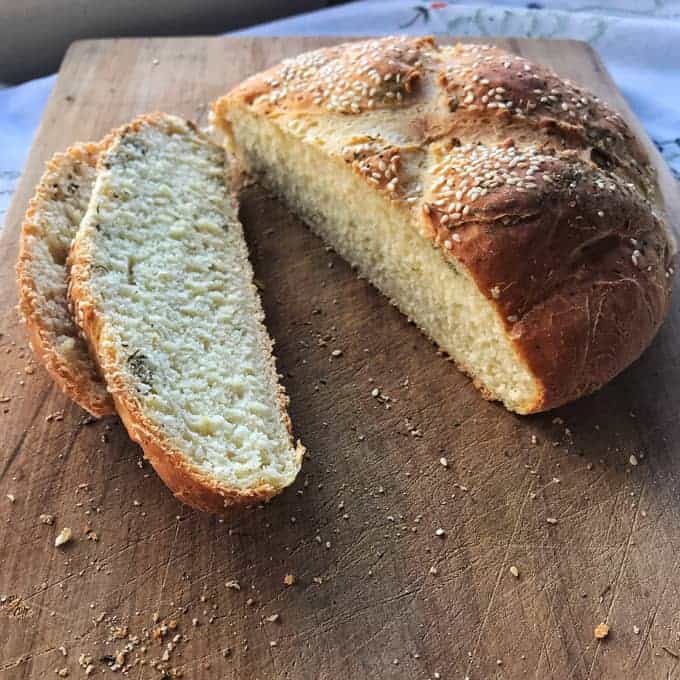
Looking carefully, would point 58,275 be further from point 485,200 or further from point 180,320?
point 485,200

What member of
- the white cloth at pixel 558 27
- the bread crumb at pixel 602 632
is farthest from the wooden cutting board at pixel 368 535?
the white cloth at pixel 558 27

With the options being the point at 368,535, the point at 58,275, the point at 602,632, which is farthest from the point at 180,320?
the point at 602,632

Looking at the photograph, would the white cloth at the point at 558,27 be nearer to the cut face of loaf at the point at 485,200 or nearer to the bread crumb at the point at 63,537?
the cut face of loaf at the point at 485,200

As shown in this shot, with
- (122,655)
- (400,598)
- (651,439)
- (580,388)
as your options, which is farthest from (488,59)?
(122,655)

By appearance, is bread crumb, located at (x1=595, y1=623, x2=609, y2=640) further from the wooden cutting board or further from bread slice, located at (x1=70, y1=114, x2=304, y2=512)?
bread slice, located at (x1=70, y1=114, x2=304, y2=512)

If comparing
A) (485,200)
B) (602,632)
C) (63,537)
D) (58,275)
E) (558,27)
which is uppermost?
(485,200)

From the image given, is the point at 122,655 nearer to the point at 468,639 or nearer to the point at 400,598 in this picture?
the point at 400,598
